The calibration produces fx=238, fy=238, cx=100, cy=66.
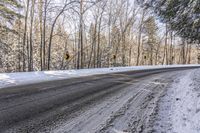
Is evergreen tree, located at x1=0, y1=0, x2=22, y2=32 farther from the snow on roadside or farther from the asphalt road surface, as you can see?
the snow on roadside

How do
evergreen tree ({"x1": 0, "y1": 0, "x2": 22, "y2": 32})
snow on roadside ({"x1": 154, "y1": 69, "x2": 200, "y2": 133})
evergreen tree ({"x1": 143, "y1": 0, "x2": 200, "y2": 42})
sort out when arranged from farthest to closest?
evergreen tree ({"x1": 0, "y1": 0, "x2": 22, "y2": 32}), evergreen tree ({"x1": 143, "y1": 0, "x2": 200, "y2": 42}), snow on roadside ({"x1": 154, "y1": 69, "x2": 200, "y2": 133})

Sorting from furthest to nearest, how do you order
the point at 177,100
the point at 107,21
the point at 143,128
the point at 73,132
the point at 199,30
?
the point at 107,21
the point at 199,30
the point at 177,100
the point at 143,128
the point at 73,132

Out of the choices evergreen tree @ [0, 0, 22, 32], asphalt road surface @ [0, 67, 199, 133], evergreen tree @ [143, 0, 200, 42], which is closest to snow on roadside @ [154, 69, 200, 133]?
asphalt road surface @ [0, 67, 199, 133]

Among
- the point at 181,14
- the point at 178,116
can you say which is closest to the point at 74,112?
the point at 178,116

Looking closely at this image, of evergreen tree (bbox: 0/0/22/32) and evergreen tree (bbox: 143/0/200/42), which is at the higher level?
evergreen tree (bbox: 0/0/22/32)

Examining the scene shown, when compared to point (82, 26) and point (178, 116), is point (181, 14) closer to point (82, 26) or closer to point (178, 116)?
point (178, 116)

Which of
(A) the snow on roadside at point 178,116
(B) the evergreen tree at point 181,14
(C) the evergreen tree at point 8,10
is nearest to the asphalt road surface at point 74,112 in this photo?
(A) the snow on roadside at point 178,116

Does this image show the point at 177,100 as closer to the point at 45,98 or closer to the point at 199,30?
the point at 45,98

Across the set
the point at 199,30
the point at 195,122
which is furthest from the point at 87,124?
the point at 199,30

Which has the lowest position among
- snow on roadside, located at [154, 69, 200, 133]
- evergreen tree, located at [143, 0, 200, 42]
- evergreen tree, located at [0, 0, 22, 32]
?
snow on roadside, located at [154, 69, 200, 133]

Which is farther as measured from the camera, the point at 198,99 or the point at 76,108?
the point at 198,99

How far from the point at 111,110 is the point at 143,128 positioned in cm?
146

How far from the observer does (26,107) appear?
5.79m

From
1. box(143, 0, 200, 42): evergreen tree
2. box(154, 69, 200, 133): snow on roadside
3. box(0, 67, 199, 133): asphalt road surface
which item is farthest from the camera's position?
box(143, 0, 200, 42): evergreen tree
